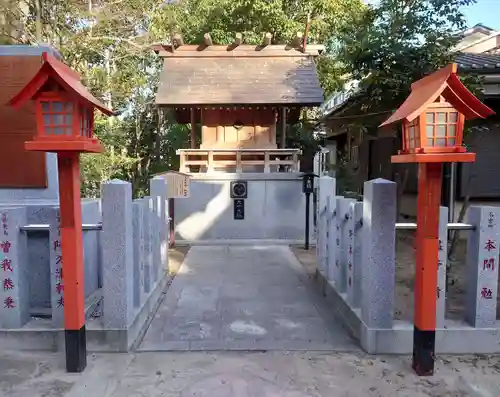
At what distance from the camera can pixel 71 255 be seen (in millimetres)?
3486

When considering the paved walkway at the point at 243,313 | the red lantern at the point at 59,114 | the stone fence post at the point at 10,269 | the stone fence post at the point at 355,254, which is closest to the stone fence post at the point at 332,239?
the paved walkway at the point at 243,313

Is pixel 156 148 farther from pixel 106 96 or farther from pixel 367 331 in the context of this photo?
pixel 367 331

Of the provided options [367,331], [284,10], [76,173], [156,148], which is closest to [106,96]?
[156,148]

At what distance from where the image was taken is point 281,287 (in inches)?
254

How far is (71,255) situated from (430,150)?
3041 millimetres

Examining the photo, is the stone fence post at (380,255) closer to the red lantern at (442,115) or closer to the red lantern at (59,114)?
the red lantern at (442,115)

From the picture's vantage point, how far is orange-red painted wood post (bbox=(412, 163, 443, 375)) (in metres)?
3.50

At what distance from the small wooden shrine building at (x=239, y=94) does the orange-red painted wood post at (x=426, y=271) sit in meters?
8.20

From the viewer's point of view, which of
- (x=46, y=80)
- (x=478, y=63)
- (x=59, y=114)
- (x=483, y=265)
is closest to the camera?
(x=46, y=80)

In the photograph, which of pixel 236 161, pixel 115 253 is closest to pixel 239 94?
pixel 236 161

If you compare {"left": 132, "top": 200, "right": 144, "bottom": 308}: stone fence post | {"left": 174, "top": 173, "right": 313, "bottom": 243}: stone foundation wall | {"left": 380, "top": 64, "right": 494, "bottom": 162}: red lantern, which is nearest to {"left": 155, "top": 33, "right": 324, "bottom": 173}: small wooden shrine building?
{"left": 174, "top": 173, "right": 313, "bottom": 243}: stone foundation wall

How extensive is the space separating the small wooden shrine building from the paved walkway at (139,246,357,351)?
4835 millimetres

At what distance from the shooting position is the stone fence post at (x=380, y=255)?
3.93 metres

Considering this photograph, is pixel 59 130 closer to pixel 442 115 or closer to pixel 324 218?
pixel 442 115
